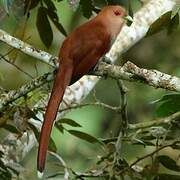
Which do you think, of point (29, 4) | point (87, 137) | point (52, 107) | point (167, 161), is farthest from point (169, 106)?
point (29, 4)

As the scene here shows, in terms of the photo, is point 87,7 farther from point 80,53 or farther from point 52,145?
point 52,145

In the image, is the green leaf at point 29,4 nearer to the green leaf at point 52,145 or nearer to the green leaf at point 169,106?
the green leaf at point 52,145

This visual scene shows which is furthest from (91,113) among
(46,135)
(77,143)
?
(46,135)

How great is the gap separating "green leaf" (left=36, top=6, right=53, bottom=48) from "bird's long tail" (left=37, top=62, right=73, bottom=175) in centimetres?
→ 56

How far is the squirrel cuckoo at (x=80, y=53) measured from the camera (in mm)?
2758

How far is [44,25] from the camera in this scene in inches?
134

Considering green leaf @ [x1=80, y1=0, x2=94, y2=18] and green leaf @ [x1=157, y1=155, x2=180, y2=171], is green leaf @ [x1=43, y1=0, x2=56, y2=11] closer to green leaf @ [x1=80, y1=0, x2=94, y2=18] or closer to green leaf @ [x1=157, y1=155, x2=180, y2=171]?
green leaf @ [x1=80, y1=0, x2=94, y2=18]

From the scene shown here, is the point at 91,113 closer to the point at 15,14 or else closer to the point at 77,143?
the point at 77,143

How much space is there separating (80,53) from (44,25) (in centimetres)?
54

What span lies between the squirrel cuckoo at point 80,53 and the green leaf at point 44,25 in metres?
0.31

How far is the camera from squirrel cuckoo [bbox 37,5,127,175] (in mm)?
2758

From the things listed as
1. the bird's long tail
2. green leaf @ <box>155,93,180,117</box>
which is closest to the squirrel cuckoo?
the bird's long tail

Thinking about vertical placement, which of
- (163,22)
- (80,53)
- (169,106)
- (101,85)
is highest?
(101,85)

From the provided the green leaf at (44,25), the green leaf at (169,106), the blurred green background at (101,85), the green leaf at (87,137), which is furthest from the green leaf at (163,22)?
the blurred green background at (101,85)
